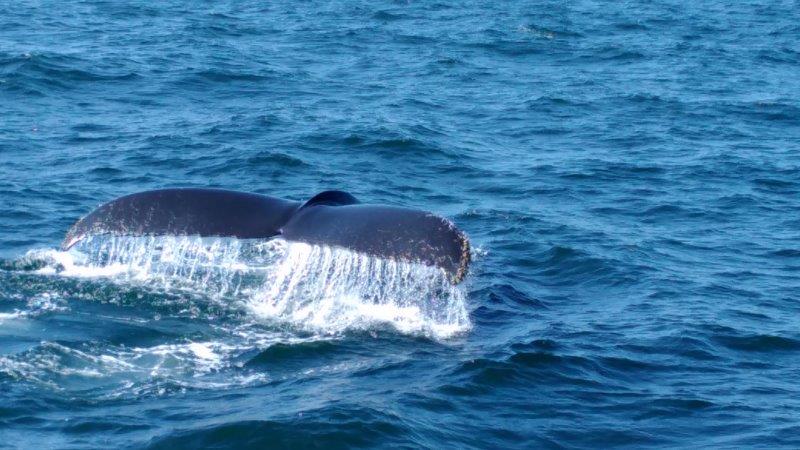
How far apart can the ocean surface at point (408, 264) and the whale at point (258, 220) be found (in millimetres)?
387

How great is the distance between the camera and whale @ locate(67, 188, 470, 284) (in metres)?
9.79

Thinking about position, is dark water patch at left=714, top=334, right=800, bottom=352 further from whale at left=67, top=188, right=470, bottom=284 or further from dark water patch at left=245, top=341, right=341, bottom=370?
whale at left=67, top=188, right=470, bottom=284

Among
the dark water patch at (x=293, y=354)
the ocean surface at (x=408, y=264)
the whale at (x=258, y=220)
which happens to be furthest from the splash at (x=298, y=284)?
the whale at (x=258, y=220)

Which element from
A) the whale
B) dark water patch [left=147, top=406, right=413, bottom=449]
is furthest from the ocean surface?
the whale

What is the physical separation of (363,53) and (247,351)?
21.8 m

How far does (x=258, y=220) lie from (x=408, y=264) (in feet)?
4.65

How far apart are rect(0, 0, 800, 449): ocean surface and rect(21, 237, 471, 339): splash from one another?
53 mm

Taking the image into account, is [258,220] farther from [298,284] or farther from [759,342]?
[759,342]

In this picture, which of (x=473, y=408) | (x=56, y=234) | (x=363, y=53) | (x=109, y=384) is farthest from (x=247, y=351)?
(x=363, y=53)

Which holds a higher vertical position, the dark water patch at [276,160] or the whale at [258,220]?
the whale at [258,220]

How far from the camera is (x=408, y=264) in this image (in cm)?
998

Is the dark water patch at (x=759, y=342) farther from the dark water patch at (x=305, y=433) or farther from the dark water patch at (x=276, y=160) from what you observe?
the dark water patch at (x=276, y=160)

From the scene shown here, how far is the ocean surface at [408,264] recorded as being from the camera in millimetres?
10789

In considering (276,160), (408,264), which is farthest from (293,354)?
(276,160)
